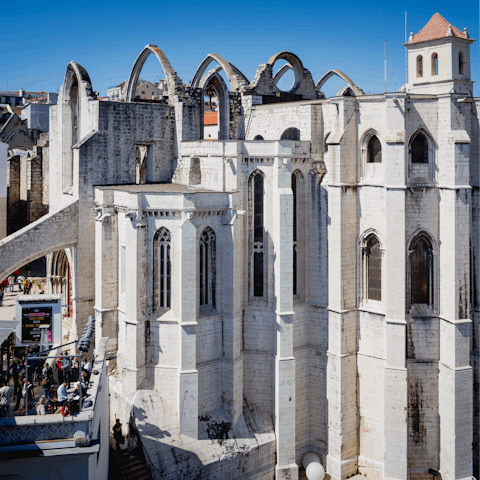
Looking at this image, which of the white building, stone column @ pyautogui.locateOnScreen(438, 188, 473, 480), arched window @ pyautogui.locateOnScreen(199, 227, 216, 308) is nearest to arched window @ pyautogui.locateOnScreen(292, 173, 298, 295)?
the white building

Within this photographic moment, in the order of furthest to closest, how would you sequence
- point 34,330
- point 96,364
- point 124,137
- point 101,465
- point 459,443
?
point 124,137 → point 459,443 → point 34,330 → point 96,364 → point 101,465

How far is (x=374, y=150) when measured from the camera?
80.2 feet

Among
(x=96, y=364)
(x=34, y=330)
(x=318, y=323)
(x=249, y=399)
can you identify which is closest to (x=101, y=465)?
(x=96, y=364)

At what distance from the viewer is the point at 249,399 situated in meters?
25.0

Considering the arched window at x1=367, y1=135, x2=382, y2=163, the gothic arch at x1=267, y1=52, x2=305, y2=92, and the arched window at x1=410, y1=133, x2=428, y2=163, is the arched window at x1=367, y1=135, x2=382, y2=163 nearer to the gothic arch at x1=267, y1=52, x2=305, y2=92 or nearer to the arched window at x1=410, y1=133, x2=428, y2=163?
the arched window at x1=410, y1=133, x2=428, y2=163

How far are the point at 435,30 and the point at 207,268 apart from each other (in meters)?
18.1

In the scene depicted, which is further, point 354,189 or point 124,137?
point 124,137

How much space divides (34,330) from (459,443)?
16.0 meters

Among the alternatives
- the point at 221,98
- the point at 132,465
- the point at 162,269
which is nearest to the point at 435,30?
the point at 221,98

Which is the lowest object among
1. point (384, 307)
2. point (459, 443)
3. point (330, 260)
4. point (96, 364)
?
point (459, 443)

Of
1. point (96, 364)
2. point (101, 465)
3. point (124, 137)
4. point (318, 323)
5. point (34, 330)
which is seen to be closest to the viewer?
point (101, 465)

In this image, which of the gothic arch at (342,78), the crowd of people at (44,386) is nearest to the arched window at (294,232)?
the crowd of people at (44,386)

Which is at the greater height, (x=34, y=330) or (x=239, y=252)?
(x=239, y=252)

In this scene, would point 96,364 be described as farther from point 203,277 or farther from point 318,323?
point 318,323
